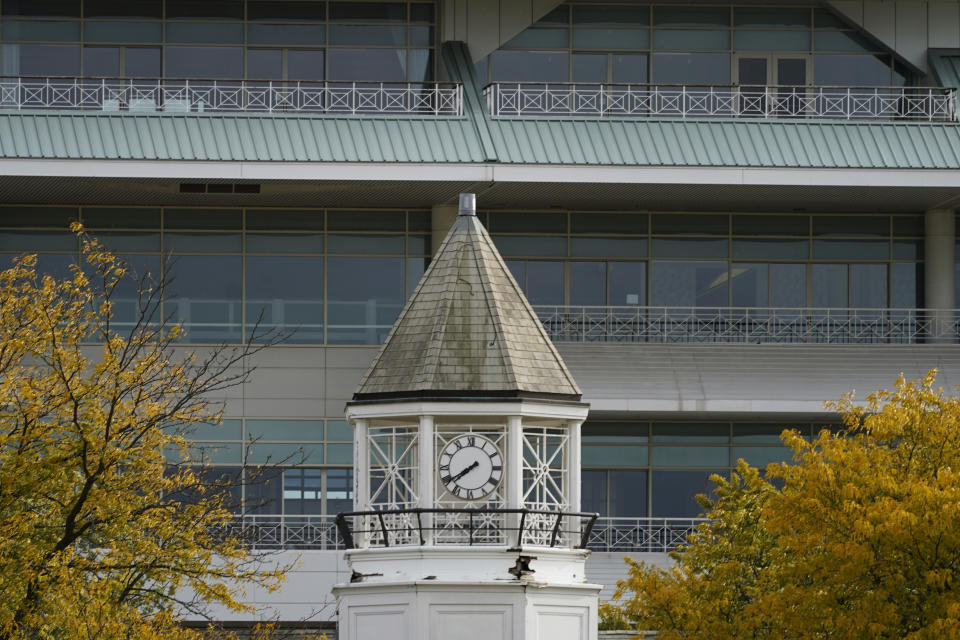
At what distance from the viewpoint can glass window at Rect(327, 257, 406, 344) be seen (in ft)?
165

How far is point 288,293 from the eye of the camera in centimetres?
5050

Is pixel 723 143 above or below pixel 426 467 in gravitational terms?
above

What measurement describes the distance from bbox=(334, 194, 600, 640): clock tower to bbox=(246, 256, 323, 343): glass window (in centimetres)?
2328

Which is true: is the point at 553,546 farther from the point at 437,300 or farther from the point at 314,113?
the point at 314,113

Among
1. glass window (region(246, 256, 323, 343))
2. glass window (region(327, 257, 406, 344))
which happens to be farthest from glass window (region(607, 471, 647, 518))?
glass window (region(246, 256, 323, 343))

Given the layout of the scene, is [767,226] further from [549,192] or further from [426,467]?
[426,467]

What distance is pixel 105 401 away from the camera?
91.0 feet

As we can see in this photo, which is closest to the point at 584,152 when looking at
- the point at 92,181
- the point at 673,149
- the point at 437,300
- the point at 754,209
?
the point at 673,149

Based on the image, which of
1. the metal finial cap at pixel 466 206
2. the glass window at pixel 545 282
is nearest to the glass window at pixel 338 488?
the glass window at pixel 545 282

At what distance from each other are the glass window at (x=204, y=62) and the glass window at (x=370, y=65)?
7.63ft

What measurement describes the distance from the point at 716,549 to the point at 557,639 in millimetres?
12207

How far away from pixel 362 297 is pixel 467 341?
24.6m

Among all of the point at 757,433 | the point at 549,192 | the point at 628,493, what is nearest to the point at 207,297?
the point at 549,192

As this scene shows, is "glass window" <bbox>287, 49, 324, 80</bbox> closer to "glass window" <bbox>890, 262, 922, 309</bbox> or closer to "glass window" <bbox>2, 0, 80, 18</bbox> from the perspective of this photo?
"glass window" <bbox>2, 0, 80, 18</bbox>
